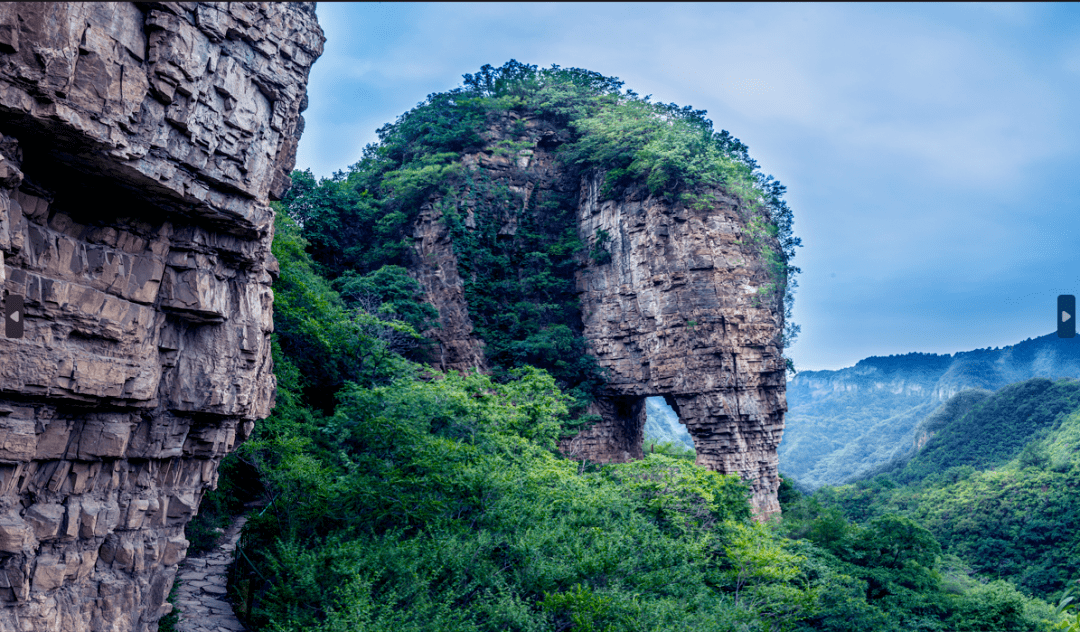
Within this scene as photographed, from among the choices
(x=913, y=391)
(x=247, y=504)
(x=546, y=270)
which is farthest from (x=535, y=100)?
(x=913, y=391)

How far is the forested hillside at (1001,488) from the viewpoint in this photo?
86.0ft

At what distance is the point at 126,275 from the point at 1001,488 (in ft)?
125

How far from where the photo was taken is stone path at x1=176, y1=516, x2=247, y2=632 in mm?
12680

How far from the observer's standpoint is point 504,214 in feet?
92.7

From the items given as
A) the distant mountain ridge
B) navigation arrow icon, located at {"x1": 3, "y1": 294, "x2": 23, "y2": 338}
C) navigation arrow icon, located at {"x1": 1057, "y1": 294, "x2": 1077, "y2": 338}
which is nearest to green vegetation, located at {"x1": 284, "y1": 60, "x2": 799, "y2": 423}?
navigation arrow icon, located at {"x1": 3, "y1": 294, "x2": 23, "y2": 338}

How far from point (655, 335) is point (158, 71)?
20.7 m

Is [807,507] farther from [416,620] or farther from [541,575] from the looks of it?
[416,620]

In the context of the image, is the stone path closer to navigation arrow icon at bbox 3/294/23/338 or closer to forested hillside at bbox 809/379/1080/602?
navigation arrow icon at bbox 3/294/23/338

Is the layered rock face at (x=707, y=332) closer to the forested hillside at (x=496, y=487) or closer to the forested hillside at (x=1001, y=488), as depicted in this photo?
the forested hillside at (x=496, y=487)

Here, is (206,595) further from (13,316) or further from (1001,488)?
(1001,488)

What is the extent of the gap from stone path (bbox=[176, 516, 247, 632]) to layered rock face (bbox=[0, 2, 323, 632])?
425 centimetres

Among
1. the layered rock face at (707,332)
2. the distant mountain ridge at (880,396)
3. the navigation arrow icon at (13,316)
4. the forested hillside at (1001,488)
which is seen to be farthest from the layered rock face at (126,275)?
the distant mountain ridge at (880,396)

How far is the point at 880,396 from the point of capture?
79.1 metres

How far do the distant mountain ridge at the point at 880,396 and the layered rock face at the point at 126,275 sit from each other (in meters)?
53.2
